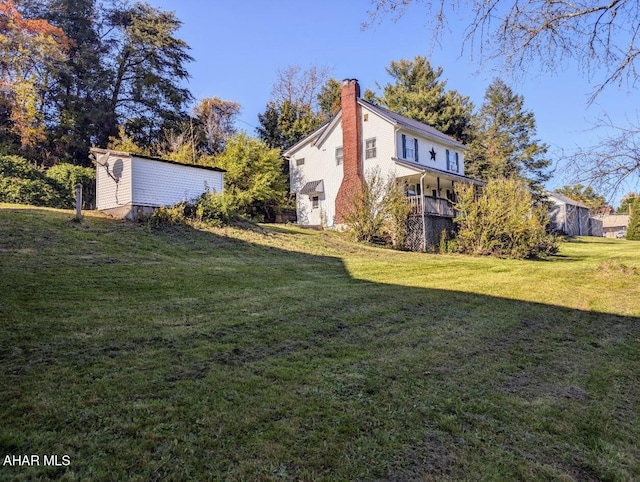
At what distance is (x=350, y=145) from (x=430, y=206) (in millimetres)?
6399

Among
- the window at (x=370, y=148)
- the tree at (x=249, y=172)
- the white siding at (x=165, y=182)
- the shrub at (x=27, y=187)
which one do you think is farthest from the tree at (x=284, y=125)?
the white siding at (x=165, y=182)

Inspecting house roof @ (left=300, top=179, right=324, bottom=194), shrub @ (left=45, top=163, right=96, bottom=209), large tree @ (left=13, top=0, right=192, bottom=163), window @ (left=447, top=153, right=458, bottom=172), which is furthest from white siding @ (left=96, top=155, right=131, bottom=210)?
window @ (left=447, top=153, right=458, bottom=172)

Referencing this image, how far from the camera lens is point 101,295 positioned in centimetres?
605

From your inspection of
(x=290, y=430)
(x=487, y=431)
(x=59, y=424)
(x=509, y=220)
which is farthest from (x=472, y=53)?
(x=509, y=220)

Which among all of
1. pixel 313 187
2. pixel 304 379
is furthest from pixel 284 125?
pixel 304 379

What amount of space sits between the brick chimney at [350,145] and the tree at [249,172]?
436cm

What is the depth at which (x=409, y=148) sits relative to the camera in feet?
78.3

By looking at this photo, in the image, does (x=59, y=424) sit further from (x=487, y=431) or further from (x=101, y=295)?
(x=101, y=295)

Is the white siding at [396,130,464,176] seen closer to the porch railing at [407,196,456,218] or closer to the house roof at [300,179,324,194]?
the porch railing at [407,196,456,218]

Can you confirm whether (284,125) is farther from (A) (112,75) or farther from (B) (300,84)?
(A) (112,75)

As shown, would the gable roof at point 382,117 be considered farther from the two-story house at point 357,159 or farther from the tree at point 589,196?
the tree at point 589,196

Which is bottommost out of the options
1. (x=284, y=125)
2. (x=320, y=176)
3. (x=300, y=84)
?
(x=320, y=176)

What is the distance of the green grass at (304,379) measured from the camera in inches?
94.5

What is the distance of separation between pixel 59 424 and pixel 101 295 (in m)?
3.86
